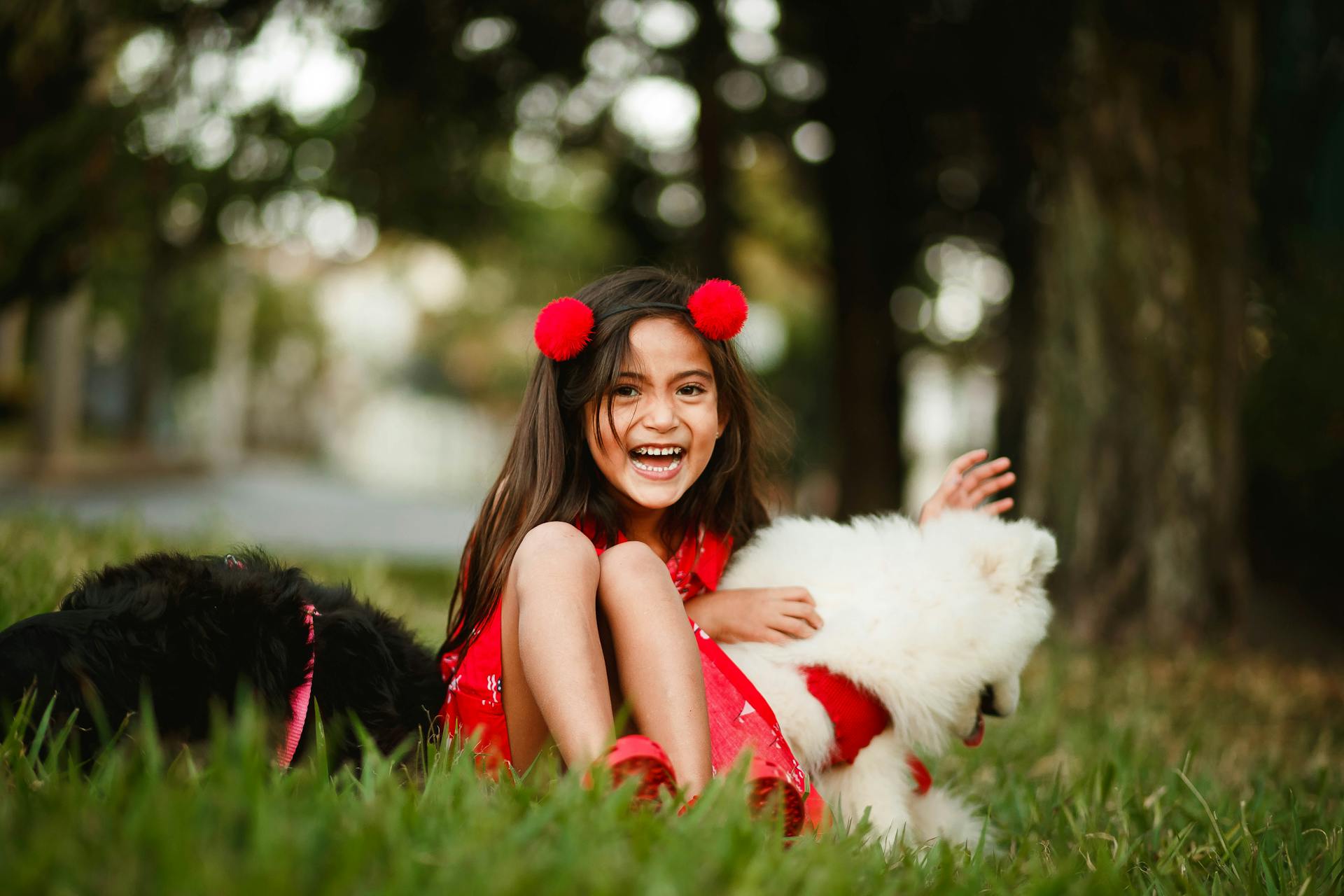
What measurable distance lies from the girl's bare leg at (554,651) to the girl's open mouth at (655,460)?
1.17 ft

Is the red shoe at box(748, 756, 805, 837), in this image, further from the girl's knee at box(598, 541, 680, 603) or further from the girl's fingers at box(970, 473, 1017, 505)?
the girl's fingers at box(970, 473, 1017, 505)

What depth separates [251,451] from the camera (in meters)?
28.6

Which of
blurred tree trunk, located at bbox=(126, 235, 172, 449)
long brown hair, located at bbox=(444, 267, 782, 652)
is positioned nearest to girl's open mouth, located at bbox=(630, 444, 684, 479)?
long brown hair, located at bbox=(444, 267, 782, 652)

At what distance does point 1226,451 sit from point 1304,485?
2688 mm

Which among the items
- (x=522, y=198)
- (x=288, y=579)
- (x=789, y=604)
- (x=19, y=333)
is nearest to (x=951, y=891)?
(x=789, y=604)

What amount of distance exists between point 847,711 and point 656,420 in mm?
743

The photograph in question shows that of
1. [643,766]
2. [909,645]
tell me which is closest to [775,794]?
[643,766]

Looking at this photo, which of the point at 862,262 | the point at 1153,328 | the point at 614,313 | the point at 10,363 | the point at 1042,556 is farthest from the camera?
the point at 10,363

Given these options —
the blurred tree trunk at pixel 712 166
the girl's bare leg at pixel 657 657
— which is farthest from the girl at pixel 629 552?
the blurred tree trunk at pixel 712 166

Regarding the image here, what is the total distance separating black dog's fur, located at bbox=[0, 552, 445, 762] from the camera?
1.55m

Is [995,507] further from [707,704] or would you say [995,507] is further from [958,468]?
[707,704]

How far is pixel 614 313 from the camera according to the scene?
8.04 feet

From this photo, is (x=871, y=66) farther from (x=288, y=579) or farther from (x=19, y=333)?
(x=19, y=333)

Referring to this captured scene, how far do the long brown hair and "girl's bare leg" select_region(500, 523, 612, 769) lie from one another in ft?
0.57
